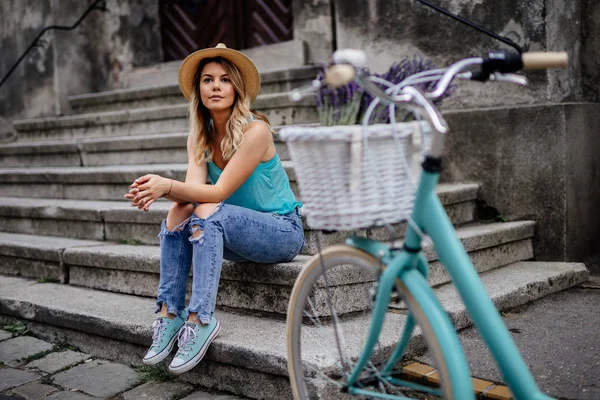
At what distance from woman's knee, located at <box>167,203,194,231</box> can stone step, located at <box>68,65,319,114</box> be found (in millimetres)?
2732

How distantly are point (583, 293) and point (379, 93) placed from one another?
2514 mm

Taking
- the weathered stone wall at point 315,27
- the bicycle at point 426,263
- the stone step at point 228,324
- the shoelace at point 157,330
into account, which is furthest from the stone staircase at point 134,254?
the bicycle at point 426,263

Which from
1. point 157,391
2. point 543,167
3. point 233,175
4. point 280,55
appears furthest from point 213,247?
point 280,55

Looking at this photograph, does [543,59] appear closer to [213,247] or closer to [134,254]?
[213,247]

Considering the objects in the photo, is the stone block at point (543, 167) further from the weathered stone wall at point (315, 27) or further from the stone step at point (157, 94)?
the weathered stone wall at point (315, 27)

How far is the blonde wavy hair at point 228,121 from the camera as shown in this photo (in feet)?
9.00

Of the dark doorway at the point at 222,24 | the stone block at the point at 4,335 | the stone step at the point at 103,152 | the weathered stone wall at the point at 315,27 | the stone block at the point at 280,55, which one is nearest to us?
the stone block at the point at 4,335

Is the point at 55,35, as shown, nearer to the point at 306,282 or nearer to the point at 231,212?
the point at 231,212

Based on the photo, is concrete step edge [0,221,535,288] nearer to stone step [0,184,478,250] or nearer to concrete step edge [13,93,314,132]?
stone step [0,184,478,250]

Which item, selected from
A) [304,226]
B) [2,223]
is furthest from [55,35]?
[304,226]

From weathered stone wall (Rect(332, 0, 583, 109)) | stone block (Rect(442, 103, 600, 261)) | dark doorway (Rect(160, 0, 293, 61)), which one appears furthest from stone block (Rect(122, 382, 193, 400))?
dark doorway (Rect(160, 0, 293, 61))

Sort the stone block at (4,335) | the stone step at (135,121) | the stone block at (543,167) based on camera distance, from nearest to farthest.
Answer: the stone block at (4,335) → the stone block at (543,167) → the stone step at (135,121)

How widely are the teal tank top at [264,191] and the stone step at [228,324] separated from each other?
0.54m

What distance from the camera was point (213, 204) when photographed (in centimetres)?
266
